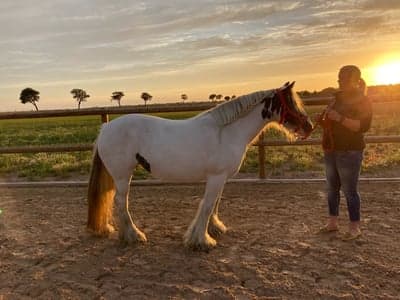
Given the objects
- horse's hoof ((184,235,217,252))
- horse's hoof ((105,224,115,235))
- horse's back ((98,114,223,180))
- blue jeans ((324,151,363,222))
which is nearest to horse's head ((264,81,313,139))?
blue jeans ((324,151,363,222))

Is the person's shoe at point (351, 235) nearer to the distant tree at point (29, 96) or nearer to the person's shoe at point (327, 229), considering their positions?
the person's shoe at point (327, 229)

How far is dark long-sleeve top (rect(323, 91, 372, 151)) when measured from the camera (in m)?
3.85

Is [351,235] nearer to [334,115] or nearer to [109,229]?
[334,115]

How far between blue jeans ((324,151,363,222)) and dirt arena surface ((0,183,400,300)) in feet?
1.11

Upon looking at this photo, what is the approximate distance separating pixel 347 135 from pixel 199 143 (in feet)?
4.73

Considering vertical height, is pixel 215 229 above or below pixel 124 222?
below

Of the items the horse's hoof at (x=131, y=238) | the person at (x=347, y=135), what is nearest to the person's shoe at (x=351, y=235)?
the person at (x=347, y=135)

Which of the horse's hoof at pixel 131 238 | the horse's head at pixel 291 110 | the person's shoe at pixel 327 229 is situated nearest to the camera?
the horse's head at pixel 291 110

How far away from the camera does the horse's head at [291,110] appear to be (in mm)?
4141

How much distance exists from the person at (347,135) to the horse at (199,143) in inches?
11.2

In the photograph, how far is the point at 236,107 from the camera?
4.20 metres

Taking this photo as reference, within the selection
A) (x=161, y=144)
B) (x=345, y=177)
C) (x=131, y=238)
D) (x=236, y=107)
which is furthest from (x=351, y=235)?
(x=131, y=238)

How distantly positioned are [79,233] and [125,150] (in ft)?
4.07

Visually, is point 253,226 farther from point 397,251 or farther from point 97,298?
point 97,298
